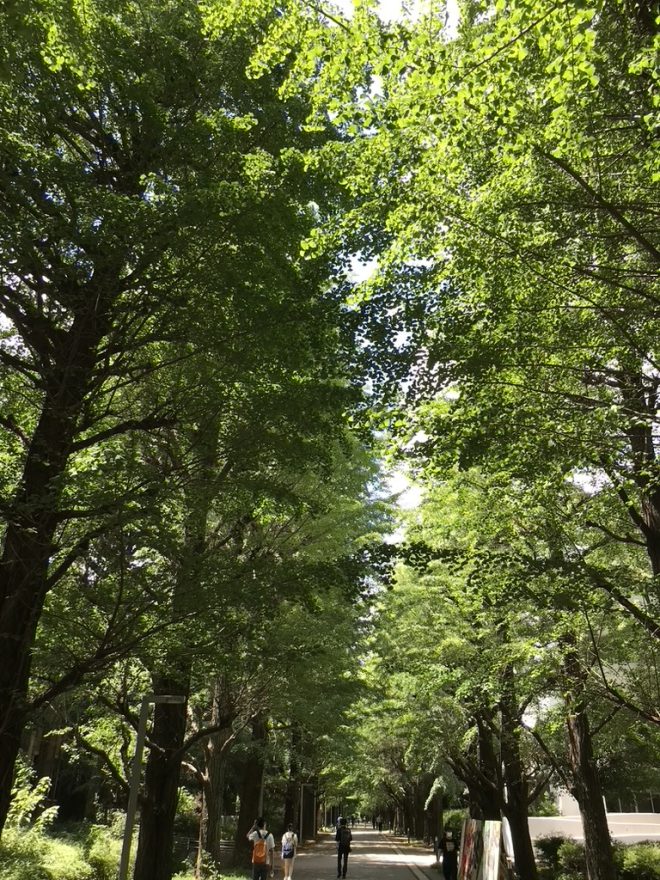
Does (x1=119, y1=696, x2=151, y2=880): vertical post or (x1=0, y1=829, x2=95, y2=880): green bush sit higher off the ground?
(x1=119, y1=696, x2=151, y2=880): vertical post

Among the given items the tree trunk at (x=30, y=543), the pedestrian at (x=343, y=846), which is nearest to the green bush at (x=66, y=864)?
the tree trunk at (x=30, y=543)

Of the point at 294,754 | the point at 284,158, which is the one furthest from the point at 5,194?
the point at 294,754

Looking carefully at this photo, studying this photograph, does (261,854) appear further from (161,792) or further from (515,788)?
(515,788)

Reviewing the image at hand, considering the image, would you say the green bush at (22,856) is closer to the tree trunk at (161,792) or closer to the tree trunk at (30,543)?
the tree trunk at (161,792)

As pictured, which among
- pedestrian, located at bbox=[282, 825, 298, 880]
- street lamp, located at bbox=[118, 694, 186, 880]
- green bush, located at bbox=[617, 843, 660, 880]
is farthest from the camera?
green bush, located at bbox=[617, 843, 660, 880]

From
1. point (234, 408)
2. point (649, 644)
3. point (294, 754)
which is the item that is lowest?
point (294, 754)

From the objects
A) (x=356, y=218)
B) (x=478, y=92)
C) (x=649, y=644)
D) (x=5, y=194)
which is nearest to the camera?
(x=478, y=92)

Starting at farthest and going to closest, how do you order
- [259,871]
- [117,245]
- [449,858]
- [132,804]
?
[449,858] → [259,871] → [132,804] → [117,245]

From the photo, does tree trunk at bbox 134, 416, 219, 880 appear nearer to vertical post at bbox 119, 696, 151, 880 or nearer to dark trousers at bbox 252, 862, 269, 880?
vertical post at bbox 119, 696, 151, 880

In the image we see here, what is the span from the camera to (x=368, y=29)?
4.59m

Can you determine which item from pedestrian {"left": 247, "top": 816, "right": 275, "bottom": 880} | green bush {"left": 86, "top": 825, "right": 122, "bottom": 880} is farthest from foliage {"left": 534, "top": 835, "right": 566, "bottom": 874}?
green bush {"left": 86, "top": 825, "right": 122, "bottom": 880}

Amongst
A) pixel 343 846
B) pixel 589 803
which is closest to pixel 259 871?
pixel 343 846

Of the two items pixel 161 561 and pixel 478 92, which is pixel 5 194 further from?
pixel 161 561

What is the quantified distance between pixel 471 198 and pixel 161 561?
575cm
